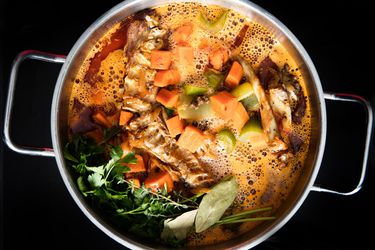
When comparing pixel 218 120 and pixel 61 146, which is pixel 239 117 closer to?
pixel 218 120

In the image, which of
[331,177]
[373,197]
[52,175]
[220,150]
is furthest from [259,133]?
[52,175]

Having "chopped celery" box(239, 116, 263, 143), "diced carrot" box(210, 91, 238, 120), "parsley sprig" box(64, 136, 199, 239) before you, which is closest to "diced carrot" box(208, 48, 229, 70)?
"diced carrot" box(210, 91, 238, 120)

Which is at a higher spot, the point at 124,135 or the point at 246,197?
the point at 124,135

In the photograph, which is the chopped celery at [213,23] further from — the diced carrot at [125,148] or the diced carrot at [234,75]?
the diced carrot at [125,148]

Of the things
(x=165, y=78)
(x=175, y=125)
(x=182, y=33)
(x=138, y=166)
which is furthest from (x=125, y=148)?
(x=182, y=33)

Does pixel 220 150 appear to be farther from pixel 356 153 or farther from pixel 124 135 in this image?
pixel 356 153
